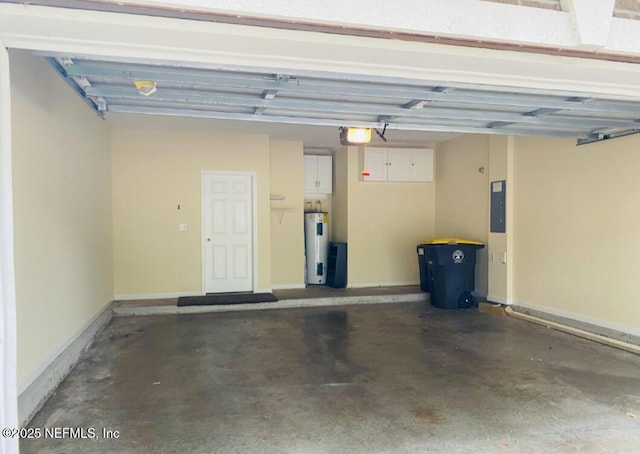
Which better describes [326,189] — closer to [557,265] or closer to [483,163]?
[483,163]

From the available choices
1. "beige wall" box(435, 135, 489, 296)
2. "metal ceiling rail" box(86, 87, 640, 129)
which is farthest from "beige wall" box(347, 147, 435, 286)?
→ "metal ceiling rail" box(86, 87, 640, 129)

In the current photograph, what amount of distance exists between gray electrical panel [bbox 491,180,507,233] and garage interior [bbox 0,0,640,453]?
70 mm

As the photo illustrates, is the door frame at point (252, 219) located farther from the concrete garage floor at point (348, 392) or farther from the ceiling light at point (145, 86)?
the ceiling light at point (145, 86)

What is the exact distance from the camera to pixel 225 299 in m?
6.13

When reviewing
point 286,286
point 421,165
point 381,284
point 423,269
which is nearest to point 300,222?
point 286,286

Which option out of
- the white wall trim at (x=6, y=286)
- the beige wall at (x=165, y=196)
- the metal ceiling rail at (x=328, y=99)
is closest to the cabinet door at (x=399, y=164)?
the beige wall at (x=165, y=196)

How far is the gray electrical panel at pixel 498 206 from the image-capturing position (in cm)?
573

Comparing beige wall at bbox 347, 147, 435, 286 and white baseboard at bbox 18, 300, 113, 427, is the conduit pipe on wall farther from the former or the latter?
white baseboard at bbox 18, 300, 113, 427

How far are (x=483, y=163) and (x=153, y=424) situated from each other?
556 centimetres

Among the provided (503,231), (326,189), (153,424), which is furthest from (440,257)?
(153,424)

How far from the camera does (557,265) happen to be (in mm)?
5043

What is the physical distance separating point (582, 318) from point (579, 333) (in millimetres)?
232

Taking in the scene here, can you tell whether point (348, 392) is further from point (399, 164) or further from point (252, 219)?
point (399, 164)

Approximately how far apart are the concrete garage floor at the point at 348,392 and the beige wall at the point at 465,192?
5.69 ft
